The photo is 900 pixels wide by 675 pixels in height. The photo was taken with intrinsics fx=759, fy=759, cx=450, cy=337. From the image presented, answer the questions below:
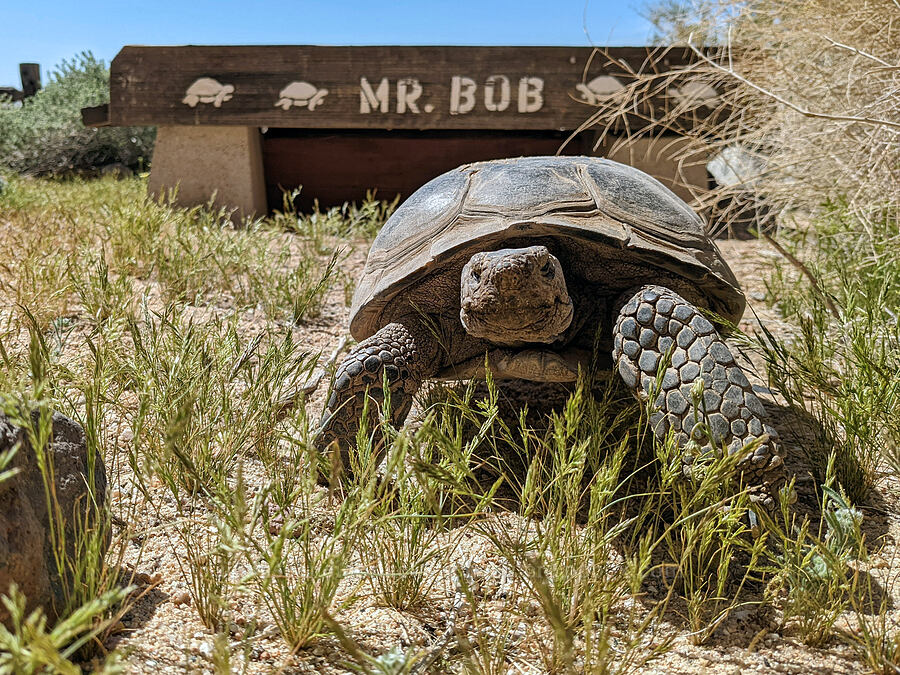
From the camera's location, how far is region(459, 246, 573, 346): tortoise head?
1740mm

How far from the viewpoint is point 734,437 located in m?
1.63

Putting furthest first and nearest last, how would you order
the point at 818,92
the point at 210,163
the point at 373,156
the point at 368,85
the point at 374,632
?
the point at 373,156
the point at 210,163
the point at 368,85
the point at 818,92
the point at 374,632

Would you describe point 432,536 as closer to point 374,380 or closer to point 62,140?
point 374,380

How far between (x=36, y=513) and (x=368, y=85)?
4.60 m

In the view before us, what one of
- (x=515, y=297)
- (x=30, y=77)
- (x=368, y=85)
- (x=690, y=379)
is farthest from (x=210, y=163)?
(x=30, y=77)

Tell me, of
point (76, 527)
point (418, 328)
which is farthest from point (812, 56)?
point (76, 527)

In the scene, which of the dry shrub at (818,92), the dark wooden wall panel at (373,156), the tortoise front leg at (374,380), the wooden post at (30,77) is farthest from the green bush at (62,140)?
the tortoise front leg at (374,380)

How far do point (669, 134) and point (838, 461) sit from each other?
4110 millimetres

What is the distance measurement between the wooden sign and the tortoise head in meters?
3.71

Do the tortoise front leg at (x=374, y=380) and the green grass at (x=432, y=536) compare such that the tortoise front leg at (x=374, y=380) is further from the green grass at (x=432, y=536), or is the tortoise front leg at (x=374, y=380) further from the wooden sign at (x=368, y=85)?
the wooden sign at (x=368, y=85)

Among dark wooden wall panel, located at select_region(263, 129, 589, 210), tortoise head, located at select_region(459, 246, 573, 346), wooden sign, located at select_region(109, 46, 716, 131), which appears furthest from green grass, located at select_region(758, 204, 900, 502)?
dark wooden wall panel, located at select_region(263, 129, 589, 210)

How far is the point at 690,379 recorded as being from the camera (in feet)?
5.58

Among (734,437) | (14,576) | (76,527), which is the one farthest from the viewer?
(734,437)

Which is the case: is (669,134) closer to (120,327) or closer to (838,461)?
(838,461)
